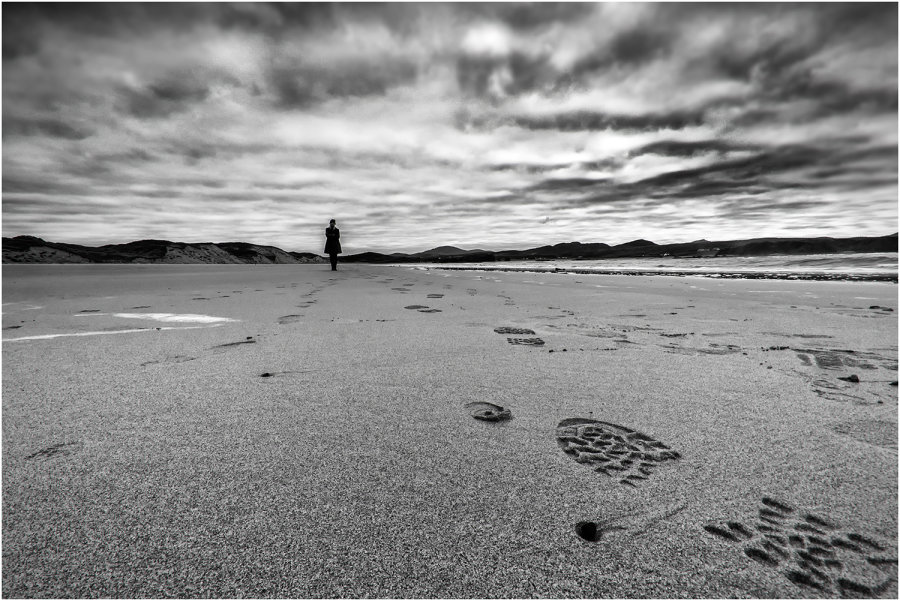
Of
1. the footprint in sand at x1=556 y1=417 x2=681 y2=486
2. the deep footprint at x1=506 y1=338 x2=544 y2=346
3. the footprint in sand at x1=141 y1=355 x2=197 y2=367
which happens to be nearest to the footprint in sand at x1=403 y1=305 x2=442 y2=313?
the deep footprint at x1=506 y1=338 x2=544 y2=346

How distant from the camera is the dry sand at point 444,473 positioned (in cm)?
70

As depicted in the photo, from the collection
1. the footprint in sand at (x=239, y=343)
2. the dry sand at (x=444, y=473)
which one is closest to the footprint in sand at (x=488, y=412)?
the dry sand at (x=444, y=473)

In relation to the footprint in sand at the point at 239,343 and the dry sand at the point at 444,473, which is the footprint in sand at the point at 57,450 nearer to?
the dry sand at the point at 444,473

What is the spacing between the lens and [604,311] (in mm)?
3672

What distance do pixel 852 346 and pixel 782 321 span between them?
35.0 inches

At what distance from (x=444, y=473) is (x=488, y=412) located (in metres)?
0.40

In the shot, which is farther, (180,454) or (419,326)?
(419,326)

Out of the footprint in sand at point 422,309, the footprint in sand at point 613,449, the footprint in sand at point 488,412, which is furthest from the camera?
the footprint in sand at point 422,309

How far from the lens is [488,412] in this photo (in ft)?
4.43

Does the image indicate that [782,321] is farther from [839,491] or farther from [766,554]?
[766,554]

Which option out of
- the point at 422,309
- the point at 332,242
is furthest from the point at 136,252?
the point at 422,309

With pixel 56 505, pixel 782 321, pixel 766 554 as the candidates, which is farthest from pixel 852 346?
pixel 56 505

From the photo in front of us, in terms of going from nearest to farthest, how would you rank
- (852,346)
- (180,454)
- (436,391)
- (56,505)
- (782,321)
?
(56,505), (180,454), (436,391), (852,346), (782,321)

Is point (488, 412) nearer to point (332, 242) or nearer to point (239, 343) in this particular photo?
point (239, 343)
